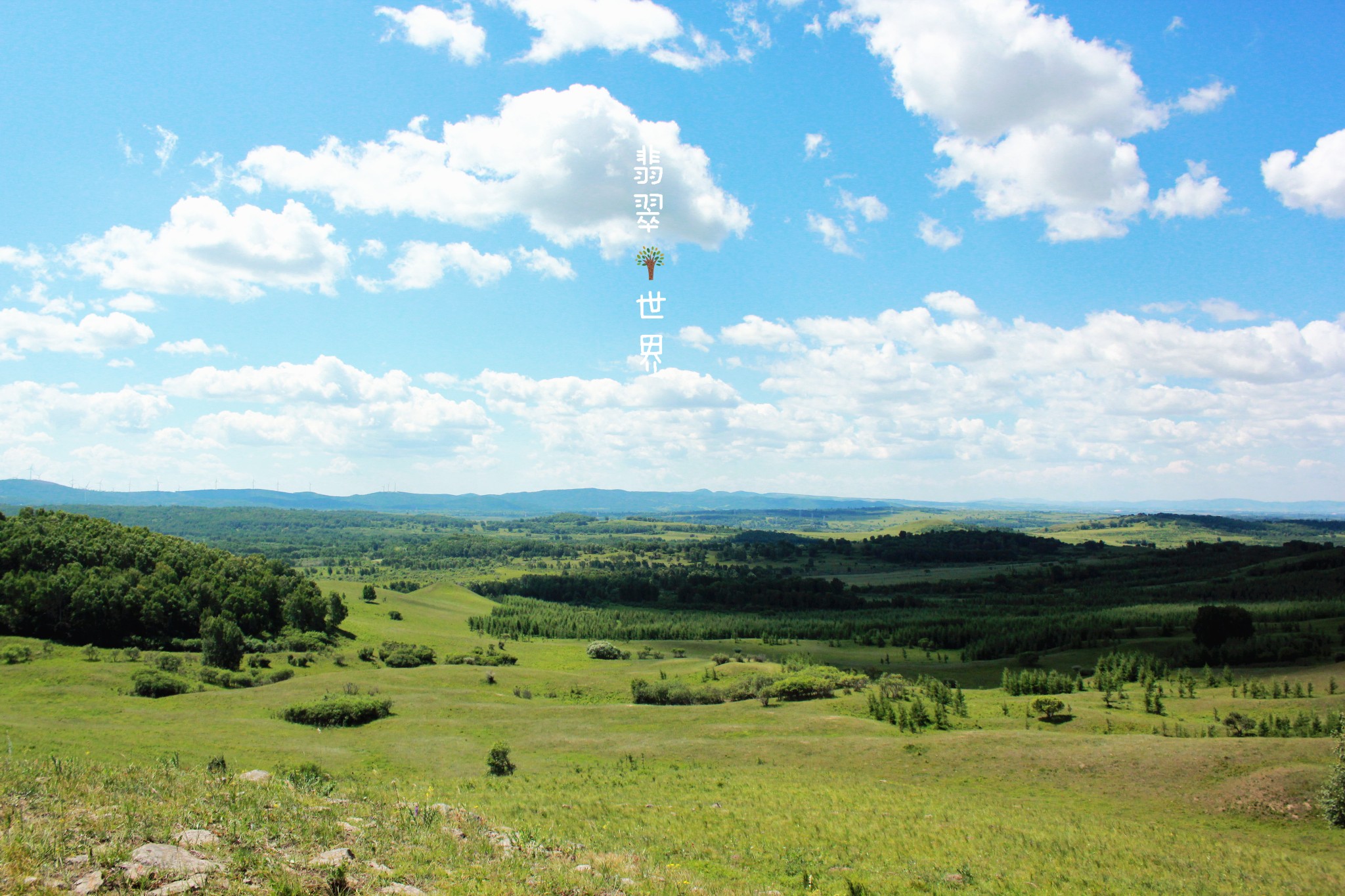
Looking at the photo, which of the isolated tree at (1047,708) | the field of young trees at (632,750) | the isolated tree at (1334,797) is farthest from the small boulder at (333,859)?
the isolated tree at (1047,708)

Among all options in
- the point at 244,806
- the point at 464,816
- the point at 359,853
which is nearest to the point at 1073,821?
the point at 464,816

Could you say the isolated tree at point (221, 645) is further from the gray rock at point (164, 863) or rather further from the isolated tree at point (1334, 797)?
the isolated tree at point (1334, 797)

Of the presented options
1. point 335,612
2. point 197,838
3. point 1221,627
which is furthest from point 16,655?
point 1221,627

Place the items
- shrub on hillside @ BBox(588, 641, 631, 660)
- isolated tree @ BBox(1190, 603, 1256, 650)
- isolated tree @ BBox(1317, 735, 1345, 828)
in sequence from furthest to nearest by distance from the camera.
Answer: shrub on hillside @ BBox(588, 641, 631, 660) < isolated tree @ BBox(1190, 603, 1256, 650) < isolated tree @ BBox(1317, 735, 1345, 828)

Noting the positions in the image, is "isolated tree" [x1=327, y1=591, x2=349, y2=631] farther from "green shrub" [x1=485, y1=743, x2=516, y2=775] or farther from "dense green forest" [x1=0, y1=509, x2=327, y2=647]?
"green shrub" [x1=485, y1=743, x2=516, y2=775]

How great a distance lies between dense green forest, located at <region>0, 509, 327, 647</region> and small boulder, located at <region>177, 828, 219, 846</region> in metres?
117

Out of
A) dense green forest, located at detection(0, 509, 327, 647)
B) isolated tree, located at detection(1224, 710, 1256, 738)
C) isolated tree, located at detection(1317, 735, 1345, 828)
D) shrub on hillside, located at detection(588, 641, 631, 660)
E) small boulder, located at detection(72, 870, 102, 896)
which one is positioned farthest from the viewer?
shrub on hillside, located at detection(588, 641, 631, 660)

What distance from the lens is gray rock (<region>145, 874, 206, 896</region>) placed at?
13.5 m

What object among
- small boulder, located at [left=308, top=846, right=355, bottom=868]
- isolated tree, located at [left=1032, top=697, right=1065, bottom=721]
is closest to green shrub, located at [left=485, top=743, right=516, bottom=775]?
small boulder, located at [left=308, top=846, right=355, bottom=868]

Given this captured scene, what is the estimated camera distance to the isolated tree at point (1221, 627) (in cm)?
10394

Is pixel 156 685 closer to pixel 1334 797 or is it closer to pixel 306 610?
pixel 306 610

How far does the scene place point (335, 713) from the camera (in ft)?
222

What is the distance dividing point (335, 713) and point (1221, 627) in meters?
130

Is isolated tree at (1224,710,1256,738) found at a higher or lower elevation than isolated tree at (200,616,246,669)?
higher
